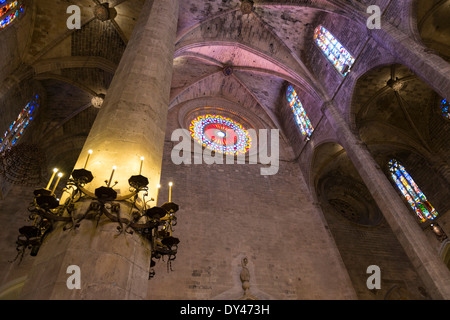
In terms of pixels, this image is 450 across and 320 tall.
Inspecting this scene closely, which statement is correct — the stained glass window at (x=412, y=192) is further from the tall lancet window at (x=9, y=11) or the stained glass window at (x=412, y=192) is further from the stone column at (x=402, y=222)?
the tall lancet window at (x=9, y=11)

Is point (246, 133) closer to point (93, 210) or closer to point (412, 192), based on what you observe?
point (412, 192)

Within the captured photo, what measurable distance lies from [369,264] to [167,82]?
9.93 meters

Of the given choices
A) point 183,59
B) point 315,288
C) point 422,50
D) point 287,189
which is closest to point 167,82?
point 422,50

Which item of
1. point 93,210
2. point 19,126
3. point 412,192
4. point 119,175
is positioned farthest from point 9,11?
point 412,192

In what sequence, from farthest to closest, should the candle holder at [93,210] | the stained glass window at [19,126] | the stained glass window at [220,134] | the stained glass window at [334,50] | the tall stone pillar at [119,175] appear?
the stained glass window at [220,134]
the stained glass window at [334,50]
the stained glass window at [19,126]
the candle holder at [93,210]
the tall stone pillar at [119,175]

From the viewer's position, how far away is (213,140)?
1197cm

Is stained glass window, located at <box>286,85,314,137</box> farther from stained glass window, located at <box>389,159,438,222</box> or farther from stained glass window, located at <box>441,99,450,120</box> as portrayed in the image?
stained glass window, located at <box>441,99,450,120</box>

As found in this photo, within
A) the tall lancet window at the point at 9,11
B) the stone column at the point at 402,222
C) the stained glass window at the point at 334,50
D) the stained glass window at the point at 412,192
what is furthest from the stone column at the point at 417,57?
the tall lancet window at the point at 9,11

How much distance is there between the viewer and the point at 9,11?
724 centimetres

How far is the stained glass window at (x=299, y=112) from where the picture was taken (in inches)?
468

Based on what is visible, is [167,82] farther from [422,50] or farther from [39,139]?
[39,139]

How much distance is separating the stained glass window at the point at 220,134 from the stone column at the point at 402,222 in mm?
4257

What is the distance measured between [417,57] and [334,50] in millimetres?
4556

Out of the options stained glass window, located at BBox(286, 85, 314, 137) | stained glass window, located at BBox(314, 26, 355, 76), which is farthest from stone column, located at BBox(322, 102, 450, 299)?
stained glass window, located at BBox(286, 85, 314, 137)
